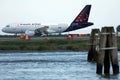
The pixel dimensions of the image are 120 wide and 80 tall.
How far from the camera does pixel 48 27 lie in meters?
124

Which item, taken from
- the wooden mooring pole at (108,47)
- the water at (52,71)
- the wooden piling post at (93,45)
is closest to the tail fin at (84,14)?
the wooden piling post at (93,45)

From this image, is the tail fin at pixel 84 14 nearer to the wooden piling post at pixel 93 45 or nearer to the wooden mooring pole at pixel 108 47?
the wooden piling post at pixel 93 45

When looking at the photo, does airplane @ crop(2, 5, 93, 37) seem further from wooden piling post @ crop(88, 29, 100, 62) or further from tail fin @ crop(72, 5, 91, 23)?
wooden piling post @ crop(88, 29, 100, 62)

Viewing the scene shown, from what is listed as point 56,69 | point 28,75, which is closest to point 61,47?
point 56,69

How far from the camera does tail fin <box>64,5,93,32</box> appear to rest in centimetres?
12031

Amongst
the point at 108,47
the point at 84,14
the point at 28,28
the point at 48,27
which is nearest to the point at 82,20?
the point at 84,14

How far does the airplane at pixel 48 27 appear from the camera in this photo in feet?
397

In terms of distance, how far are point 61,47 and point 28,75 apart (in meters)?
29.4

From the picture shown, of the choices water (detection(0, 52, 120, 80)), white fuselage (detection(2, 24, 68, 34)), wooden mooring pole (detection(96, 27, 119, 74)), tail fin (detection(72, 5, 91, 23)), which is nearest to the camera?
water (detection(0, 52, 120, 80))

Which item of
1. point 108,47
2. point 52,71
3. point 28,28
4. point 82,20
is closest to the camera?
point 108,47

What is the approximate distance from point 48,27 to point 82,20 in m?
7.27

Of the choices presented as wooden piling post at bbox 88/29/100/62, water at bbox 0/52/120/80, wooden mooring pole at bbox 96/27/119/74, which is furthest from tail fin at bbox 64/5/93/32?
wooden mooring pole at bbox 96/27/119/74

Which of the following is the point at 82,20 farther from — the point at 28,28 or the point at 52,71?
the point at 52,71

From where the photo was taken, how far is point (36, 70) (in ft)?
118
